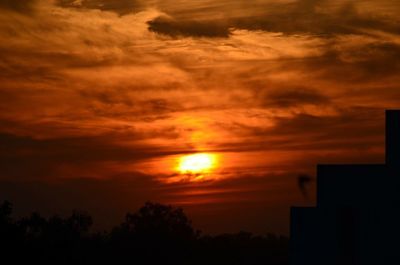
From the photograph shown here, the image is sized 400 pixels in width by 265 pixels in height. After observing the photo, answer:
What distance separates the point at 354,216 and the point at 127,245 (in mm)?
48755

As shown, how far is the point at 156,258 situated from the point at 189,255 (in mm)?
2715

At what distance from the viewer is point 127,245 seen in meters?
74.8

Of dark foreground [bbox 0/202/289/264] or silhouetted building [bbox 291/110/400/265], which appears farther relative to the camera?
dark foreground [bbox 0/202/289/264]

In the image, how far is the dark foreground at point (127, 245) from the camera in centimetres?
6138

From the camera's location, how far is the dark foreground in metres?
61.4

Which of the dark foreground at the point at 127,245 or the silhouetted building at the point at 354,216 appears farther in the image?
the dark foreground at the point at 127,245

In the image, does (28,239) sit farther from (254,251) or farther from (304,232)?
(304,232)

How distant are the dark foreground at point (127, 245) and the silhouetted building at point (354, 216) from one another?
109 feet

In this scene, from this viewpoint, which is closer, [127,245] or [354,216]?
[354,216]

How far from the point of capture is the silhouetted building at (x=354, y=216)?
27.6 meters

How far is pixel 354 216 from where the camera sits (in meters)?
27.8

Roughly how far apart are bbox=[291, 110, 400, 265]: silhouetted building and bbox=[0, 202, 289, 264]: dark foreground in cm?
3338

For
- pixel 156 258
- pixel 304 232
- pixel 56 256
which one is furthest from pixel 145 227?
pixel 304 232

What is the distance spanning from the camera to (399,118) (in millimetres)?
27906
